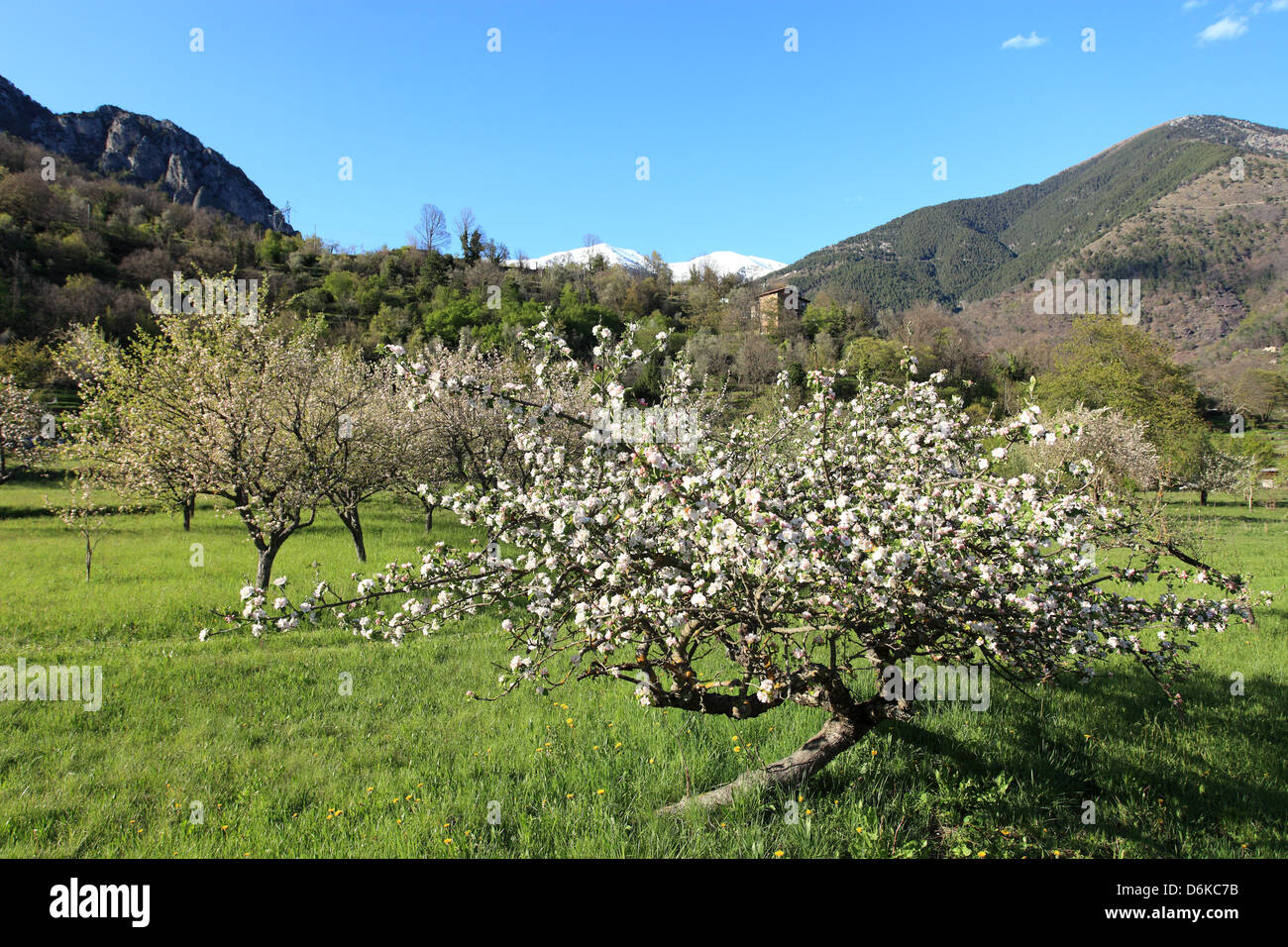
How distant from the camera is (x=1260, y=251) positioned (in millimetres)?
143750

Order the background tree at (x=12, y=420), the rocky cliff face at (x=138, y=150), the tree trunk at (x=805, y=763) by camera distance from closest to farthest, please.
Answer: the tree trunk at (x=805, y=763), the background tree at (x=12, y=420), the rocky cliff face at (x=138, y=150)

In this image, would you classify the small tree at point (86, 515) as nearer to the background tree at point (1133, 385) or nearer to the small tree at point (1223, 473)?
the background tree at point (1133, 385)

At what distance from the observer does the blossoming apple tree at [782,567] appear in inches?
158

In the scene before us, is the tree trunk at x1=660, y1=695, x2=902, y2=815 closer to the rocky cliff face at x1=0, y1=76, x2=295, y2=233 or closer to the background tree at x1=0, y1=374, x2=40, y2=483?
the background tree at x1=0, y1=374, x2=40, y2=483

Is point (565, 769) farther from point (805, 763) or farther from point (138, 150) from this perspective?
point (138, 150)

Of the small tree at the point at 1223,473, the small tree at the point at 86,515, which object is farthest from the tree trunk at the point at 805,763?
the small tree at the point at 1223,473

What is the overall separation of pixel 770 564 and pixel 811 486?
1.71m

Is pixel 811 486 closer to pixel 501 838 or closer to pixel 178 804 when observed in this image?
pixel 501 838

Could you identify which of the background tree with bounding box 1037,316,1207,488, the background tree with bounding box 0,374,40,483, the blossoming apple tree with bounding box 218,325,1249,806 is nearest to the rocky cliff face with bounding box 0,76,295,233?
the background tree with bounding box 0,374,40,483

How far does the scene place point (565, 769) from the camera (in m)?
6.05

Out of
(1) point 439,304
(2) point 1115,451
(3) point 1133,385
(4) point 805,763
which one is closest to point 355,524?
(4) point 805,763

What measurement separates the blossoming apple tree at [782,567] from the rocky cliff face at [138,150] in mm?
186677
